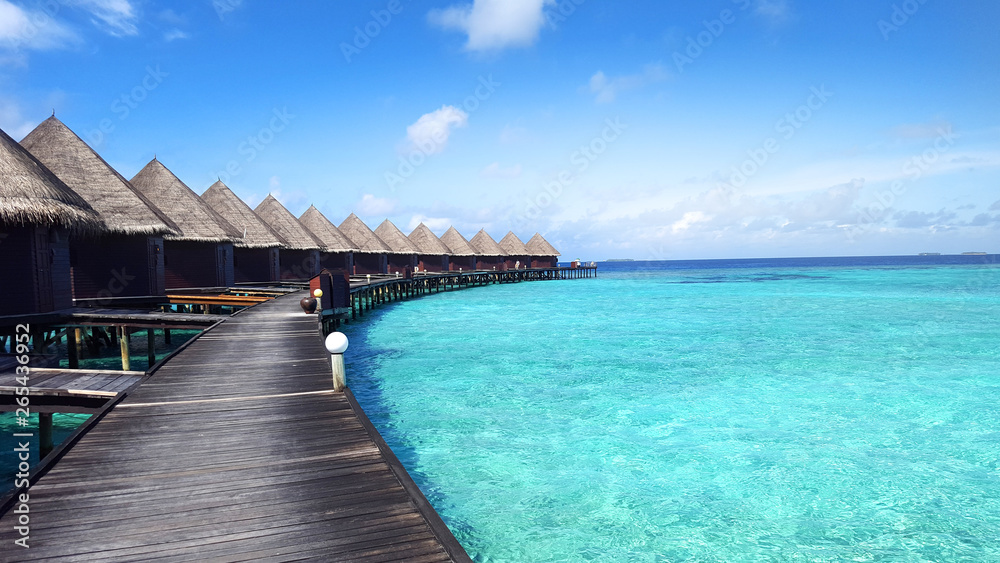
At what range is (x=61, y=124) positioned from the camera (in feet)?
57.7

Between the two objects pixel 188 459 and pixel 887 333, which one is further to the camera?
pixel 887 333

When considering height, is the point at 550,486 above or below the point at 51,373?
below

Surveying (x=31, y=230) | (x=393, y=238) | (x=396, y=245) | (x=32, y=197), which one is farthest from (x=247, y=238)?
(x=393, y=238)

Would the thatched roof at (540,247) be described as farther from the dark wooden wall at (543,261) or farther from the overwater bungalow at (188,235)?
the overwater bungalow at (188,235)

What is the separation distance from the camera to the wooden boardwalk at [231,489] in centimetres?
305

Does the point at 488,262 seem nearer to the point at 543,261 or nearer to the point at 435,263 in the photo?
the point at 435,263

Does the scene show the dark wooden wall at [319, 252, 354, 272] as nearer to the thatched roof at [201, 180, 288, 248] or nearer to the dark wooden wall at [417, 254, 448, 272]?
the thatched roof at [201, 180, 288, 248]

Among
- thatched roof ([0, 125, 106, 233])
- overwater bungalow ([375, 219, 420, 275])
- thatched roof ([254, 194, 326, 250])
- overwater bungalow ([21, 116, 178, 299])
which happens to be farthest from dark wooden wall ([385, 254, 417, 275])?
thatched roof ([0, 125, 106, 233])

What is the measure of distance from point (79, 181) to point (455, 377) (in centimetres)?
1378

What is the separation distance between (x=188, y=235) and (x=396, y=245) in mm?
23346

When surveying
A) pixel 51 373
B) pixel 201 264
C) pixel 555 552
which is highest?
pixel 201 264

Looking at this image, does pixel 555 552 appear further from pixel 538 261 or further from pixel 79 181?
pixel 538 261

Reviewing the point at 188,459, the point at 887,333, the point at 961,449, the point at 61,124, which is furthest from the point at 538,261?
the point at 188,459

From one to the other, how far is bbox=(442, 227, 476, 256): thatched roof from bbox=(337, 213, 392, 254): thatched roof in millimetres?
11297
